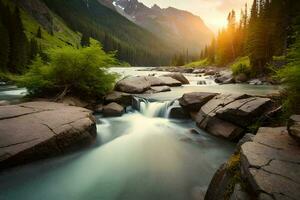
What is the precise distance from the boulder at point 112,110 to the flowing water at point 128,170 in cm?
236

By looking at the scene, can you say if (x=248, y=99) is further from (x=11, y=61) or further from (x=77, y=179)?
(x=11, y=61)

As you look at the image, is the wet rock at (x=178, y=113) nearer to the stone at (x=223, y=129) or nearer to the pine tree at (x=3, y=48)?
the stone at (x=223, y=129)

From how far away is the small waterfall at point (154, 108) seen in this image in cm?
1447

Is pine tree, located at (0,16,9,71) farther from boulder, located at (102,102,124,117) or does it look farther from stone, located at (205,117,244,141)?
stone, located at (205,117,244,141)

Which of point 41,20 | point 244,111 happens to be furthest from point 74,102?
point 41,20

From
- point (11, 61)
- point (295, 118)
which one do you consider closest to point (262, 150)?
point (295, 118)

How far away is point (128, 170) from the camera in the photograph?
24.7 ft

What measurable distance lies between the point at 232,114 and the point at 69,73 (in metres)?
10.1

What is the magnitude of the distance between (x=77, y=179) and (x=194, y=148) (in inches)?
186

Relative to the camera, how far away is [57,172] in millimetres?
7027

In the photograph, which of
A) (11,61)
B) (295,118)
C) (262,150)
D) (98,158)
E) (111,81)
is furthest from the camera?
(11,61)

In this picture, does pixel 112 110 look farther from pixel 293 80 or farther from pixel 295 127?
pixel 295 127

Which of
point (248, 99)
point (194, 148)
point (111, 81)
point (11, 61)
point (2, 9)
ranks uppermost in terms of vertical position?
point (2, 9)

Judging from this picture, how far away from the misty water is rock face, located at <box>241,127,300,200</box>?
1.98 metres
